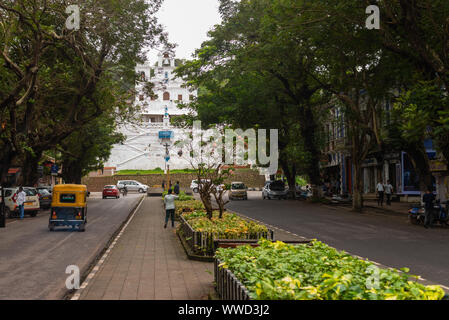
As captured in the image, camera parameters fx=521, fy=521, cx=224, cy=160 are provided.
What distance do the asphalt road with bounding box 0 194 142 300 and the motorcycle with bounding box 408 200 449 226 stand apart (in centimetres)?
1227

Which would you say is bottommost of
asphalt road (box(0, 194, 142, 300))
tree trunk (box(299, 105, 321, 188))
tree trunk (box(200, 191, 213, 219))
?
asphalt road (box(0, 194, 142, 300))

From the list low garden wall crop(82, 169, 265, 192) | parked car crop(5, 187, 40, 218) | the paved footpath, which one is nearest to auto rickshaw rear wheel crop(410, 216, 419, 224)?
the paved footpath

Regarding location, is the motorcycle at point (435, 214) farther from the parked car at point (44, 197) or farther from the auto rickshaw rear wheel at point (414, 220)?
the parked car at point (44, 197)

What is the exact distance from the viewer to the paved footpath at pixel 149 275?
8023 mm

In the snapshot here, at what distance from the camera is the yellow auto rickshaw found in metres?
19.8

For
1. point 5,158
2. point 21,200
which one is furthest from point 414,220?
point 5,158

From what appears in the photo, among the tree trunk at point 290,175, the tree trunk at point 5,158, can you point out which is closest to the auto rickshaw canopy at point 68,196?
the tree trunk at point 5,158

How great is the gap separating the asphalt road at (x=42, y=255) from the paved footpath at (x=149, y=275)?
0.56 m

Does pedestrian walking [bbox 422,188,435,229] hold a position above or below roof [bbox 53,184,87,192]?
below

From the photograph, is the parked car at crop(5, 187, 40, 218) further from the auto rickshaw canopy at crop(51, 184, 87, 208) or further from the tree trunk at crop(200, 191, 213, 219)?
the tree trunk at crop(200, 191, 213, 219)

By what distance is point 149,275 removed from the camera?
9.82 meters

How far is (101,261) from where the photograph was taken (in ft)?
39.4

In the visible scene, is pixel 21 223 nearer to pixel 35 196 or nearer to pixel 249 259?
pixel 35 196

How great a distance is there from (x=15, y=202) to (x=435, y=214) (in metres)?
20.3
